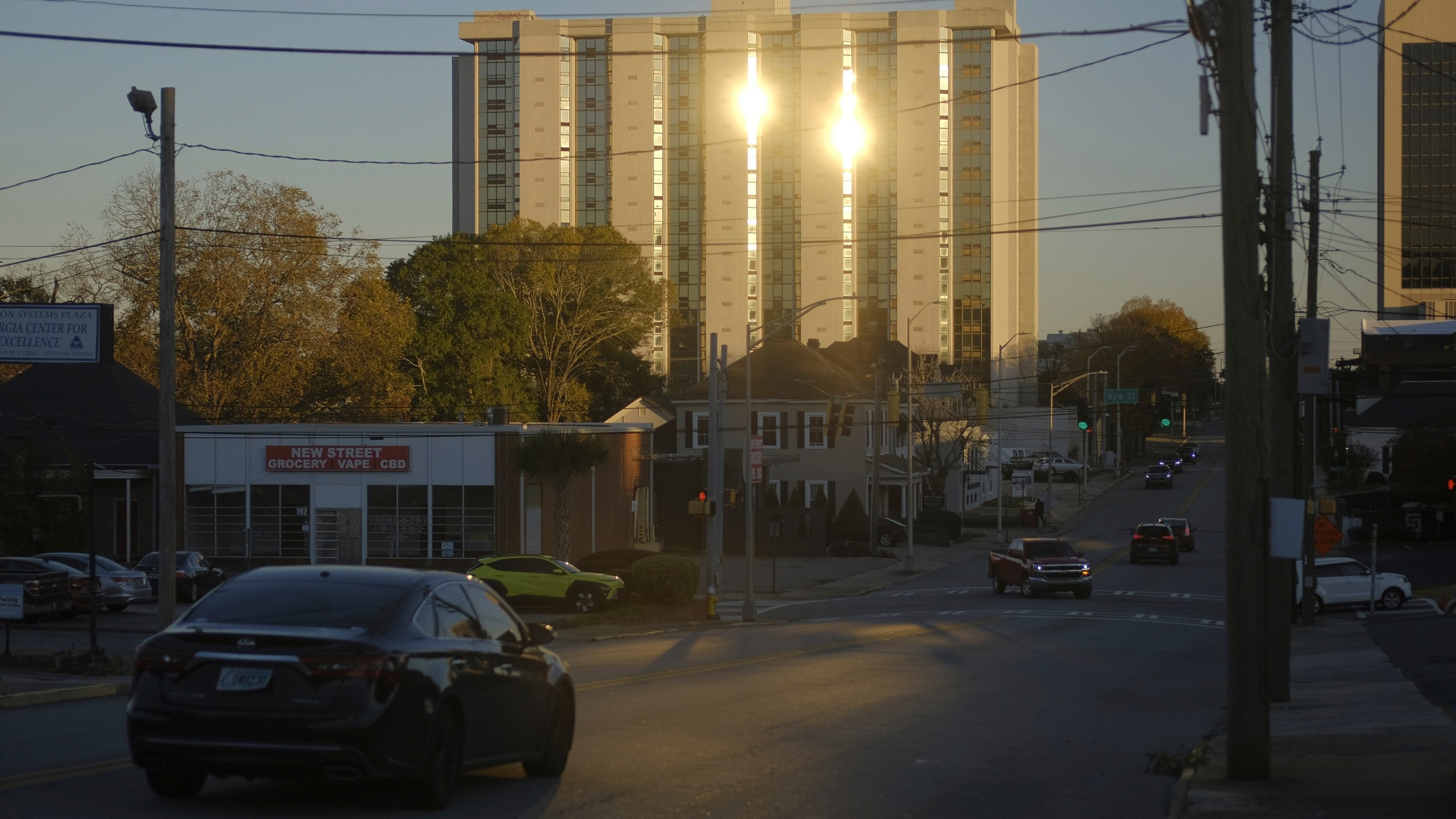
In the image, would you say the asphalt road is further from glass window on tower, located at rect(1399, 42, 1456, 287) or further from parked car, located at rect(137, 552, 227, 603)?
glass window on tower, located at rect(1399, 42, 1456, 287)

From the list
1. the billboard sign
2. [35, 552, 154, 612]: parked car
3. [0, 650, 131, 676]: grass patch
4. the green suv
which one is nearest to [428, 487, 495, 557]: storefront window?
the billboard sign

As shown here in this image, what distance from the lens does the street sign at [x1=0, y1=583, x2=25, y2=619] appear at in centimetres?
1836

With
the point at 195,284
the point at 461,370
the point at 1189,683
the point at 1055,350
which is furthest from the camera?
the point at 1055,350

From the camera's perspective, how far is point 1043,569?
3900cm

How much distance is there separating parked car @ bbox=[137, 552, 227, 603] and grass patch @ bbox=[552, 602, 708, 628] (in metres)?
10.1

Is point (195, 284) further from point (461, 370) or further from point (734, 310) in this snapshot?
point (734, 310)

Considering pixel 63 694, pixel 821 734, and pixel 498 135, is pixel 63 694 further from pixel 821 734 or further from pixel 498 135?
pixel 498 135

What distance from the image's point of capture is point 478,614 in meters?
9.20

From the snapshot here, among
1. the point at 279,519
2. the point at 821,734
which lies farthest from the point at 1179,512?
the point at 821,734

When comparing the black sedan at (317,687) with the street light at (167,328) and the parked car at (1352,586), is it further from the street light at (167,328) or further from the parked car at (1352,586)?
the parked car at (1352,586)

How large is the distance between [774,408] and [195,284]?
87.1 feet

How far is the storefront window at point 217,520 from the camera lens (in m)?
46.4

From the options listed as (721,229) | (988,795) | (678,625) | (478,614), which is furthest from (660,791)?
(721,229)

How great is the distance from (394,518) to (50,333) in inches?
1052
